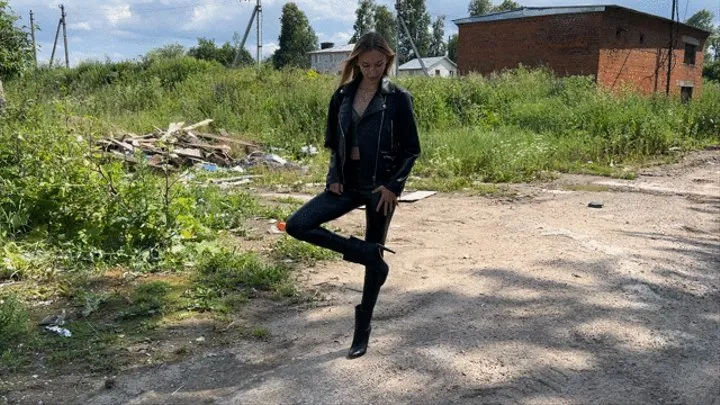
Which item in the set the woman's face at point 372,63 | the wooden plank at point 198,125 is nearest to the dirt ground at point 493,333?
the woman's face at point 372,63

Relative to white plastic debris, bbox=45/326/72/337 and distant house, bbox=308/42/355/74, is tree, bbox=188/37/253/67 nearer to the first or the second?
distant house, bbox=308/42/355/74

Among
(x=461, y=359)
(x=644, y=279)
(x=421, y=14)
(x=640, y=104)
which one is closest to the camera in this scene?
(x=461, y=359)

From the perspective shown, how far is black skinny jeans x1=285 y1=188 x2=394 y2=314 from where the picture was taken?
3.36 meters

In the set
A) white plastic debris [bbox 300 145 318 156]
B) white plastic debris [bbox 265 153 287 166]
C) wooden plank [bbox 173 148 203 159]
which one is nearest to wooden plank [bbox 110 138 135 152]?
wooden plank [bbox 173 148 203 159]

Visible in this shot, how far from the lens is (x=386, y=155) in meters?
3.40

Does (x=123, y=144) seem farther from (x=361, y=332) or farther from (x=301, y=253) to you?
(x=361, y=332)

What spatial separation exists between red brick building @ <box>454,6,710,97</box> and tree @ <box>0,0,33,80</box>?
67.1 feet

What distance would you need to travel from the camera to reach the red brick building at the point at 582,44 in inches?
965

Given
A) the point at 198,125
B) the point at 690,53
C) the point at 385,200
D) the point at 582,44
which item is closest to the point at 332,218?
the point at 385,200

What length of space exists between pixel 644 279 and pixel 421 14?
225 feet

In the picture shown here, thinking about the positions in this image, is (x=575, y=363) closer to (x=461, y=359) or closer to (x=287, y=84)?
(x=461, y=359)

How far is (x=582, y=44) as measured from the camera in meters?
24.6

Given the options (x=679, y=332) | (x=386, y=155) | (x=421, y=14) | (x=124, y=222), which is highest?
(x=421, y=14)

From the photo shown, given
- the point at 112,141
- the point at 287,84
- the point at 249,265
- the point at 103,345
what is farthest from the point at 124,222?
the point at 287,84
